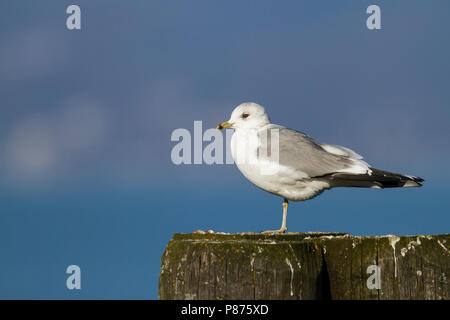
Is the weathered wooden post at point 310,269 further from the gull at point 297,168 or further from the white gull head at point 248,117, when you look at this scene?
the white gull head at point 248,117

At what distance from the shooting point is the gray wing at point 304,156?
735cm

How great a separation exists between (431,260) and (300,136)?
122 inches

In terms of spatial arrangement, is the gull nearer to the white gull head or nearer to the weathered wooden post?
the white gull head

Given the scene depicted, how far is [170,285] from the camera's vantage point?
484 cm

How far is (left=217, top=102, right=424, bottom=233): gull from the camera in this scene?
7348 mm

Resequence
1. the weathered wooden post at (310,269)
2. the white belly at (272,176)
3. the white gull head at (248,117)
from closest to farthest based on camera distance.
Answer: the weathered wooden post at (310,269)
the white belly at (272,176)
the white gull head at (248,117)

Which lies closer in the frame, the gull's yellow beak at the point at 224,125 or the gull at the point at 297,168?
the gull at the point at 297,168

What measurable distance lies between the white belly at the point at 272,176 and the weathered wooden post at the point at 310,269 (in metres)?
2.23

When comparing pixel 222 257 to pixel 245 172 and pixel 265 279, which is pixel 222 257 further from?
pixel 245 172

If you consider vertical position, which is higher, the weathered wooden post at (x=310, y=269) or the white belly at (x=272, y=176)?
the white belly at (x=272, y=176)

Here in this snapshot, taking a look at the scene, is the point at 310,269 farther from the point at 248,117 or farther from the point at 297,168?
the point at 248,117

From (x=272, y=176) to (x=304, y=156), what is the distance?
1.65ft

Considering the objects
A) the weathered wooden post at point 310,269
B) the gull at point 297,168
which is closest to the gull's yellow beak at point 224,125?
the gull at point 297,168

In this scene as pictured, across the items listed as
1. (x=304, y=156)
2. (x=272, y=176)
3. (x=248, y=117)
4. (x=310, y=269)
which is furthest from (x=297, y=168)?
(x=310, y=269)
